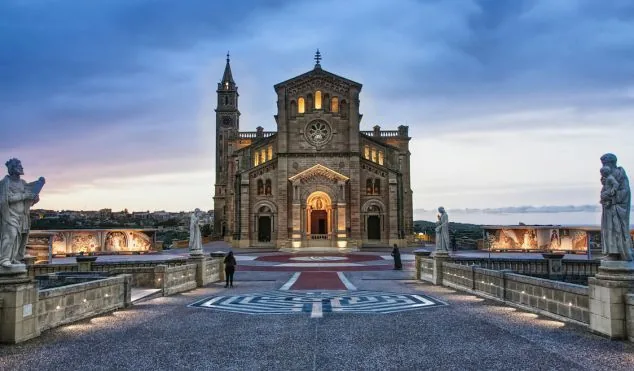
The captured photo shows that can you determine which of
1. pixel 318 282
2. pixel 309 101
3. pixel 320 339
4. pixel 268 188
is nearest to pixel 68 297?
pixel 320 339

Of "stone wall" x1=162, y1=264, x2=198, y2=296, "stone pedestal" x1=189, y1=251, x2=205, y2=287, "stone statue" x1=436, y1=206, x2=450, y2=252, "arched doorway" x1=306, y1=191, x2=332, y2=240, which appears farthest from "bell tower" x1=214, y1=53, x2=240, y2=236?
"stone statue" x1=436, y1=206, x2=450, y2=252

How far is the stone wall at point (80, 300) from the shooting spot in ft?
40.5

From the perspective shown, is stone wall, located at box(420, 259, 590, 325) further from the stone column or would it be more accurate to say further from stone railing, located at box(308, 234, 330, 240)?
the stone column

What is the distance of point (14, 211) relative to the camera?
1154 centimetres

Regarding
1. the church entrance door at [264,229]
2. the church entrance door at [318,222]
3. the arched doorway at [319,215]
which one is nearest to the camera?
the arched doorway at [319,215]

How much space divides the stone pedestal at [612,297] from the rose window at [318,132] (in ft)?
165

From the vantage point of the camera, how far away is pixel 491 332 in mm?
12117

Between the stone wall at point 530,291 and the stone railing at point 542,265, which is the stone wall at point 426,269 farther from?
the stone wall at point 530,291

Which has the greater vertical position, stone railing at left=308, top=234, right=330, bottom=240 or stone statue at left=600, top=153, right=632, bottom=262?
stone statue at left=600, top=153, right=632, bottom=262

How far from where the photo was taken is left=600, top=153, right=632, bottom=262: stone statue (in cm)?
1121

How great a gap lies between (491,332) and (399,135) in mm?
64834

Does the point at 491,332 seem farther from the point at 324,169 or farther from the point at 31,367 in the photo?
the point at 324,169

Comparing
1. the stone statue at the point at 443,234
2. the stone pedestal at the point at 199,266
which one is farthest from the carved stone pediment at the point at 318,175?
the stone pedestal at the point at 199,266

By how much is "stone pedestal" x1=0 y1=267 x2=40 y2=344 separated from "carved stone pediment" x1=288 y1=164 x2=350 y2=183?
155 feet
